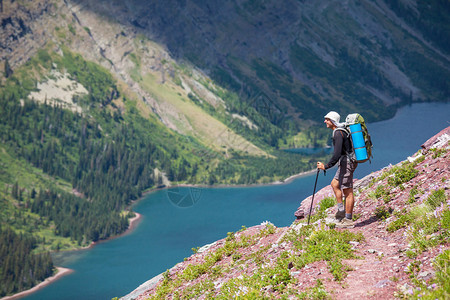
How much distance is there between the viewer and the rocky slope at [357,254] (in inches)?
575

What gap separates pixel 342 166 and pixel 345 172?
0.26 metres

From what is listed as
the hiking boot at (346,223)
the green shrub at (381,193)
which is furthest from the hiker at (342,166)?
the green shrub at (381,193)

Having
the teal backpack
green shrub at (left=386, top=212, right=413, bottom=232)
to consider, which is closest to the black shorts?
the teal backpack

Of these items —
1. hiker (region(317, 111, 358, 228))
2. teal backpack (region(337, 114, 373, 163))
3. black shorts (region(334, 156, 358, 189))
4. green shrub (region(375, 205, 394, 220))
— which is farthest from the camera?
green shrub (region(375, 205, 394, 220))

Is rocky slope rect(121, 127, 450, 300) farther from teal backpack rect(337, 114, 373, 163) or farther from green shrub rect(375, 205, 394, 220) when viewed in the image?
teal backpack rect(337, 114, 373, 163)

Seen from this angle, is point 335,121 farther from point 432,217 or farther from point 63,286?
point 63,286

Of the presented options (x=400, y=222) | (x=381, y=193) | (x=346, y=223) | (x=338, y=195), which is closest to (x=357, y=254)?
(x=400, y=222)

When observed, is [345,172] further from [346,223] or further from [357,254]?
[357,254]

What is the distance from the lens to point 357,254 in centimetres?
1692

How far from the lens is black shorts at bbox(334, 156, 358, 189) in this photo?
62.6ft

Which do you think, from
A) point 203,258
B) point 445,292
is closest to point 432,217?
point 445,292

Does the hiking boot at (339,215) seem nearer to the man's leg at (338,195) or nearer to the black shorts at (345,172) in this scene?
the man's leg at (338,195)

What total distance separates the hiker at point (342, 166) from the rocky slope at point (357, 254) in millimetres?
715

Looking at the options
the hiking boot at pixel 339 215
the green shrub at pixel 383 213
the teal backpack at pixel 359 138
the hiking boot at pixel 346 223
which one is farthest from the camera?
the hiking boot at pixel 339 215
